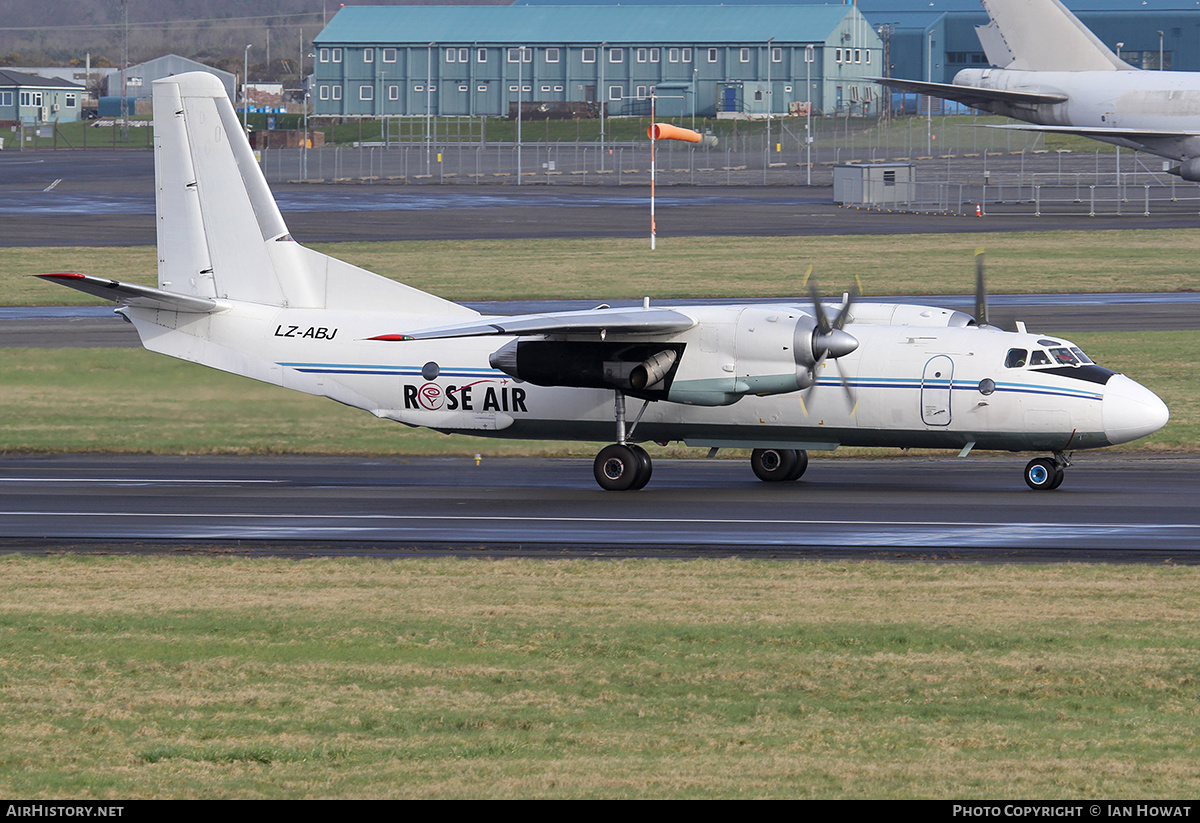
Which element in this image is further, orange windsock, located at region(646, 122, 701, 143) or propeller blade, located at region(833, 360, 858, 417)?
orange windsock, located at region(646, 122, 701, 143)

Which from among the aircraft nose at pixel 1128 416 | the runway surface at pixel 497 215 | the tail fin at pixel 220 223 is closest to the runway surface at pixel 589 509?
the aircraft nose at pixel 1128 416

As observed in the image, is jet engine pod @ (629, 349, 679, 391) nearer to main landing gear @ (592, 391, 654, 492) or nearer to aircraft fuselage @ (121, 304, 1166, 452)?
aircraft fuselage @ (121, 304, 1166, 452)

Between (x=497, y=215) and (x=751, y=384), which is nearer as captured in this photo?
(x=751, y=384)

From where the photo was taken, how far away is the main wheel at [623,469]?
2686cm

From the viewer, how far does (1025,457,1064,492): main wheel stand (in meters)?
25.8

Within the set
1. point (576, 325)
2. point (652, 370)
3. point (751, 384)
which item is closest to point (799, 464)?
point (751, 384)

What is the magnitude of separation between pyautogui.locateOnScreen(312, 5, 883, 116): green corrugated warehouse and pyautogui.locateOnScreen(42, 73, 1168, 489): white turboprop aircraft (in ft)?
397

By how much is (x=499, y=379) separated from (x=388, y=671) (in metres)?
13.8

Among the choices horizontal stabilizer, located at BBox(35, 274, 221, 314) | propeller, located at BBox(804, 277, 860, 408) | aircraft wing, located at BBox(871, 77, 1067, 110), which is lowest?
propeller, located at BBox(804, 277, 860, 408)

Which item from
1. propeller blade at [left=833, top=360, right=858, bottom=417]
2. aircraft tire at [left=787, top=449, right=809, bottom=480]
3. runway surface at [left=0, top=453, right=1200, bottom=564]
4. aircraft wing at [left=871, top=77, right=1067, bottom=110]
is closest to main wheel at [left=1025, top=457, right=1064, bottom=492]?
runway surface at [left=0, top=453, right=1200, bottom=564]

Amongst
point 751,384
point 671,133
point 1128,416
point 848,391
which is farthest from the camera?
point 671,133

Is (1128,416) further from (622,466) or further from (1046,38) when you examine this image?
(1046,38)

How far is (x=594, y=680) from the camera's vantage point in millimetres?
13773

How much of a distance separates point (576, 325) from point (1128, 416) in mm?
9056
